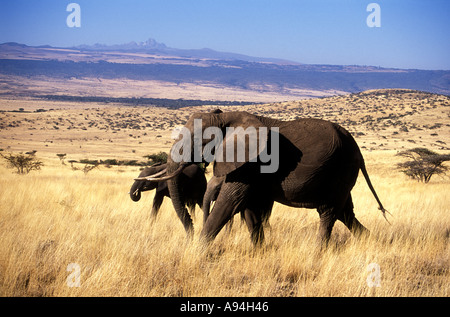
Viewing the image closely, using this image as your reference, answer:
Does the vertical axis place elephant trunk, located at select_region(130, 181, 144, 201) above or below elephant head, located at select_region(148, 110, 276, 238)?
below

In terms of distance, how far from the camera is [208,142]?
573cm

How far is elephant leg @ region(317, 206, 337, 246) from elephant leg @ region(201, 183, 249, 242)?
3.89 ft

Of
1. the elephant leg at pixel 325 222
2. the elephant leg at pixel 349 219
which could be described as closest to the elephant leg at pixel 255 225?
the elephant leg at pixel 325 222

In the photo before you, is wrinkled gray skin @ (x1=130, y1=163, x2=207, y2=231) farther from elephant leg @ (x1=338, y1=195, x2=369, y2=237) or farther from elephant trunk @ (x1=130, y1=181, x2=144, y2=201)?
elephant leg @ (x1=338, y1=195, x2=369, y2=237)

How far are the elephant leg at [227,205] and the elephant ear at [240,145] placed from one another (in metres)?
0.26

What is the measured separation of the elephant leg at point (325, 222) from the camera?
5887 mm

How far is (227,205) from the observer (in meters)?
5.55

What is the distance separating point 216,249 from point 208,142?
1.43m

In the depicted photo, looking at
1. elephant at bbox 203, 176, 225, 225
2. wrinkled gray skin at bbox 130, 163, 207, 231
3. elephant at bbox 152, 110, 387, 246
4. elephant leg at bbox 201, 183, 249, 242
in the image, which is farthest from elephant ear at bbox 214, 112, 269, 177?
wrinkled gray skin at bbox 130, 163, 207, 231

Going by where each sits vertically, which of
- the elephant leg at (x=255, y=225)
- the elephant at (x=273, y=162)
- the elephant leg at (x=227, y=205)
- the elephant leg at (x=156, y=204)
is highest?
the elephant at (x=273, y=162)

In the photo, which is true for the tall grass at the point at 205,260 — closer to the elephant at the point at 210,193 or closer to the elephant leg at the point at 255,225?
the elephant leg at the point at 255,225

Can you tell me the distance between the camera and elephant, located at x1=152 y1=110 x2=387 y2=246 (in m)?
5.54
